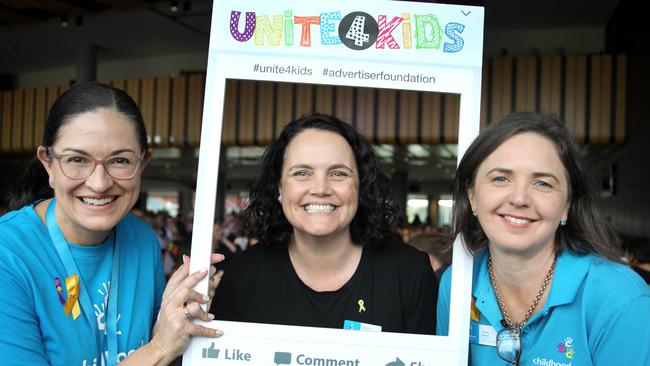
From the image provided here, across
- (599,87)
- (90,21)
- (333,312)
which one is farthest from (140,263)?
(90,21)

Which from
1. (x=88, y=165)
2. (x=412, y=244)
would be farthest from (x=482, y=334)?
(x=412, y=244)

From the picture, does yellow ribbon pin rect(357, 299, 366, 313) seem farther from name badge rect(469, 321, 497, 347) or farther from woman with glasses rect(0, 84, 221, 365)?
woman with glasses rect(0, 84, 221, 365)

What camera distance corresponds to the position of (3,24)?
8250mm

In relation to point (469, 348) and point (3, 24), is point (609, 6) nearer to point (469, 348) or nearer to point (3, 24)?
point (469, 348)

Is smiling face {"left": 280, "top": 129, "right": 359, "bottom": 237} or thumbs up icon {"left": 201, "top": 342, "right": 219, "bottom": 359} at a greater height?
smiling face {"left": 280, "top": 129, "right": 359, "bottom": 237}

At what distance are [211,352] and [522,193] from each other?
3.26 feet

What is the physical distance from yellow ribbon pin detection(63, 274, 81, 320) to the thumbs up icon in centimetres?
37

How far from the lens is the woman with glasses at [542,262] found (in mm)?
1442

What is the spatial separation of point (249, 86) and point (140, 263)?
19.3 feet

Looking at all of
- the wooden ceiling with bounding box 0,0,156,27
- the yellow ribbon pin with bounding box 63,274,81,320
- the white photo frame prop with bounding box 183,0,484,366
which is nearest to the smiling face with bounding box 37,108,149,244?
the yellow ribbon pin with bounding box 63,274,81,320

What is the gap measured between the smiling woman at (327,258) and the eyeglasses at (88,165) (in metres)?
0.55

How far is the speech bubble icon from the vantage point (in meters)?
1.56

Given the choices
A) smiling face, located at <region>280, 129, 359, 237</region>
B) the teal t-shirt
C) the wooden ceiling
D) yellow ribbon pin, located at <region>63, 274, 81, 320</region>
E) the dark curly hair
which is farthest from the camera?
the wooden ceiling

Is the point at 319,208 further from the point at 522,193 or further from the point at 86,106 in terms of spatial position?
the point at 86,106
